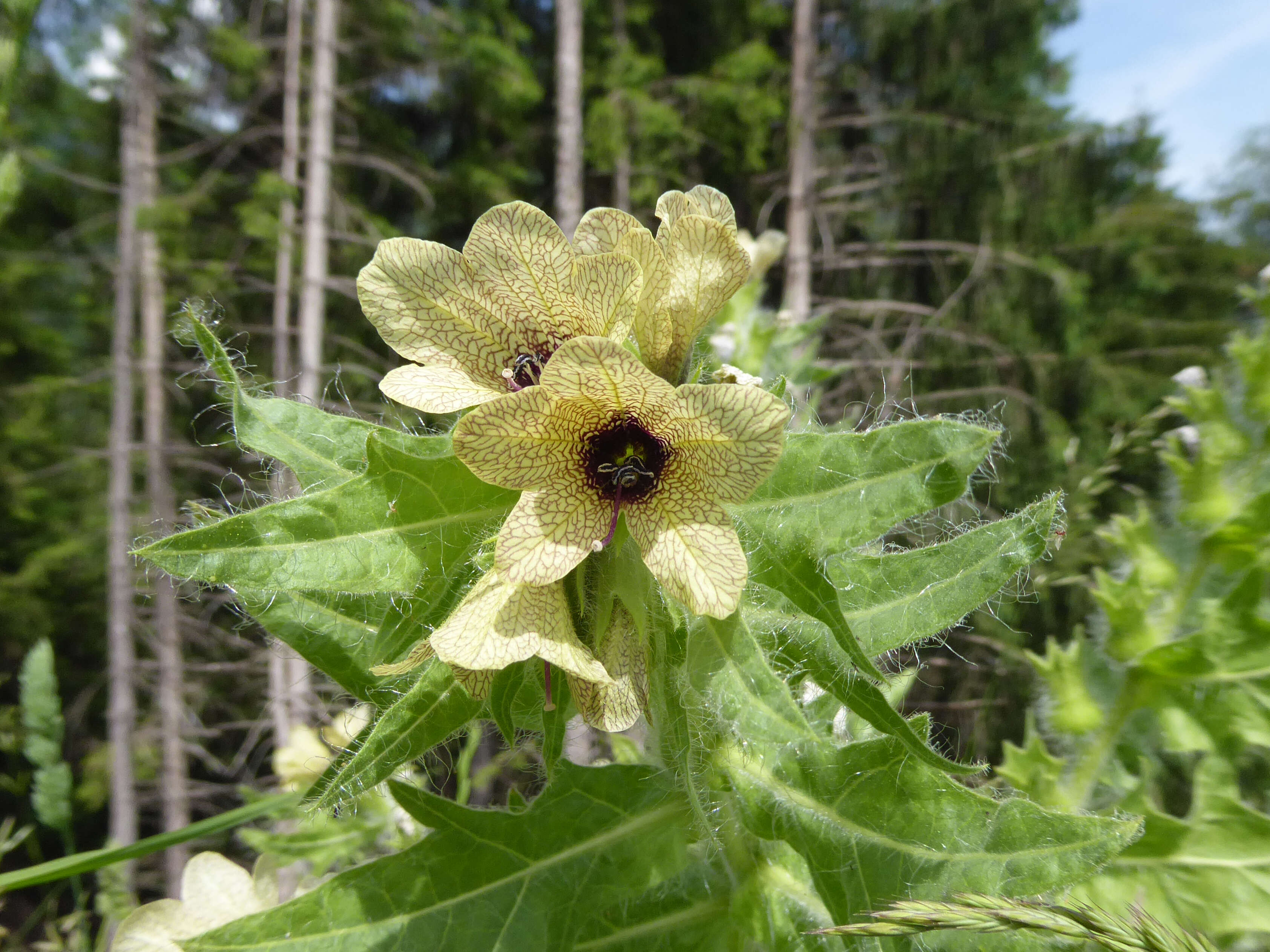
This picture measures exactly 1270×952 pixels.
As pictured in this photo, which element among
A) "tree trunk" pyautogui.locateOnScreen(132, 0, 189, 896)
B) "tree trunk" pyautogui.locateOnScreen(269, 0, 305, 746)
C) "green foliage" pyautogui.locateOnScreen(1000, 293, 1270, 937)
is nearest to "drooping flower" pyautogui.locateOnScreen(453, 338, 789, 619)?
"green foliage" pyautogui.locateOnScreen(1000, 293, 1270, 937)

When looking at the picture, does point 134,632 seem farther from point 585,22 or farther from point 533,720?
point 533,720

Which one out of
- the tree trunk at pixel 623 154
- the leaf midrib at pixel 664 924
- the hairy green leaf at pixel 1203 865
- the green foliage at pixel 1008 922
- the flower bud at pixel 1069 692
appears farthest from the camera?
the tree trunk at pixel 623 154

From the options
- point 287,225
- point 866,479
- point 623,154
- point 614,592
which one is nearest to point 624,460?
point 614,592

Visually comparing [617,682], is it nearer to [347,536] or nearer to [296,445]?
[347,536]

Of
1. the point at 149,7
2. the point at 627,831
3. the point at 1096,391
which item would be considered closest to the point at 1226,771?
the point at 627,831

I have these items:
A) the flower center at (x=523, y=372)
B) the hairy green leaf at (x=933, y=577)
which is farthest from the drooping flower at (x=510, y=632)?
the hairy green leaf at (x=933, y=577)

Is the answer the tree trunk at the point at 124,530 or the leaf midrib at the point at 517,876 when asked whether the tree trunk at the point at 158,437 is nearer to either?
the tree trunk at the point at 124,530
